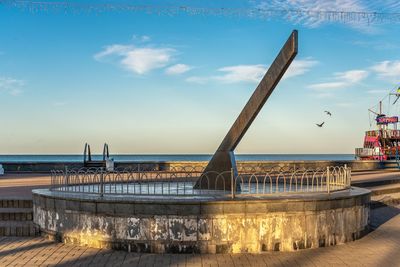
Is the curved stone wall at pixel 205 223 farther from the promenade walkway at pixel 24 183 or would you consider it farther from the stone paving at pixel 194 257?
the promenade walkway at pixel 24 183

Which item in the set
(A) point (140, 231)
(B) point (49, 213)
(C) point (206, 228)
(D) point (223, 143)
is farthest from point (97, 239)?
(D) point (223, 143)

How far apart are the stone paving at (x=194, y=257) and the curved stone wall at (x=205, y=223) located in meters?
0.22

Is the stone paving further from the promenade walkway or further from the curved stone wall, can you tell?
the promenade walkway

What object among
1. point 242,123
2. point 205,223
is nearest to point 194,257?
point 205,223

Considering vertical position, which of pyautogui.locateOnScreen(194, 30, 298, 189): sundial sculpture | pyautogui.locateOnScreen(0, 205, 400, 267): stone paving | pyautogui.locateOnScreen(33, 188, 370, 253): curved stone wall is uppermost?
pyautogui.locateOnScreen(194, 30, 298, 189): sundial sculpture

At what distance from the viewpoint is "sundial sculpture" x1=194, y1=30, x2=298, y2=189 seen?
11148mm

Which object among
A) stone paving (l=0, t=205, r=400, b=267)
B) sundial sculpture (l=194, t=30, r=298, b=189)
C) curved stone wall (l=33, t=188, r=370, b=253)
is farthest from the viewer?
sundial sculpture (l=194, t=30, r=298, b=189)

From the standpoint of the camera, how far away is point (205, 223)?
8750 mm

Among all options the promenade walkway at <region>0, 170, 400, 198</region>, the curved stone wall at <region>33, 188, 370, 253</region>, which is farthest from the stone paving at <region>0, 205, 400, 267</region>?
the promenade walkway at <region>0, 170, 400, 198</region>

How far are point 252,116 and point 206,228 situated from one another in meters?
3.72

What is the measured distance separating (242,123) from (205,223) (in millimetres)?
3620

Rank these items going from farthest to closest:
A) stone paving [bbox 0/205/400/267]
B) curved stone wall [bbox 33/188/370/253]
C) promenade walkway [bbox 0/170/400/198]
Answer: promenade walkway [bbox 0/170/400/198], curved stone wall [bbox 33/188/370/253], stone paving [bbox 0/205/400/267]

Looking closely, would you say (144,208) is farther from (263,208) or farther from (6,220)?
(6,220)

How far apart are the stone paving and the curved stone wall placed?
0.74 feet
